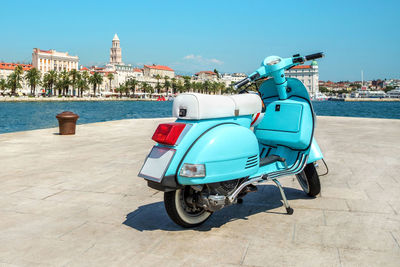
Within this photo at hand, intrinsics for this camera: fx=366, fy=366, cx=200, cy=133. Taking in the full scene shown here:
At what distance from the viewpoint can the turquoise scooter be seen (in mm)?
2818

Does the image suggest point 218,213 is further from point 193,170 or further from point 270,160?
point 193,170

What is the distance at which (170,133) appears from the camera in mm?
2861

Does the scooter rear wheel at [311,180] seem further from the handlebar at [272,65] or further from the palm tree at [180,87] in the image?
the palm tree at [180,87]

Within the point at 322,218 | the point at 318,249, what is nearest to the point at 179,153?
the point at 318,249

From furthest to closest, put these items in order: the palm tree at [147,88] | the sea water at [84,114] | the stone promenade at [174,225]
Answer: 1. the palm tree at [147,88]
2. the sea water at [84,114]
3. the stone promenade at [174,225]

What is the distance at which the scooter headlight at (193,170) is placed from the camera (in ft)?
9.12

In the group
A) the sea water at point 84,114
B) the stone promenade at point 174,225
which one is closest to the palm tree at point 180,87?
the sea water at point 84,114

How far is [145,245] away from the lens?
2.95 m

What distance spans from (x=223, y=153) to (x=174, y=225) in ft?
3.26

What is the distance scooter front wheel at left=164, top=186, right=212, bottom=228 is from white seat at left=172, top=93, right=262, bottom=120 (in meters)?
0.65

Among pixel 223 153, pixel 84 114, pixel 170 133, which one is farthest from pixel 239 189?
pixel 84 114

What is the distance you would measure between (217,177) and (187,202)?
16.8 inches

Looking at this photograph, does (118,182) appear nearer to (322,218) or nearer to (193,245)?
(193,245)

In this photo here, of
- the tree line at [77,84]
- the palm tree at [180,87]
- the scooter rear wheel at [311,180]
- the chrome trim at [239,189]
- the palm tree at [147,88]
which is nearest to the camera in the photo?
the chrome trim at [239,189]
